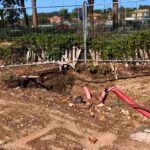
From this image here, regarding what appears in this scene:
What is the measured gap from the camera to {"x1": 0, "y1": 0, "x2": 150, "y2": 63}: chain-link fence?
13.7 m

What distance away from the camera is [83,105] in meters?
9.88

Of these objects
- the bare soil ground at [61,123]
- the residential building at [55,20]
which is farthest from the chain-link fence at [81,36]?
the bare soil ground at [61,123]

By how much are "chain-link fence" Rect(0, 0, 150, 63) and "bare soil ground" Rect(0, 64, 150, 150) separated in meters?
2.84

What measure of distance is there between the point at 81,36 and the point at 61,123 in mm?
5864

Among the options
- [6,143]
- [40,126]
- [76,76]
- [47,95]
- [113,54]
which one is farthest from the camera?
[113,54]

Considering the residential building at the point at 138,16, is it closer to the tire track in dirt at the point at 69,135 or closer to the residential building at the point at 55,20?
the residential building at the point at 55,20

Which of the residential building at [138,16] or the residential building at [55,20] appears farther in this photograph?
the residential building at [55,20]

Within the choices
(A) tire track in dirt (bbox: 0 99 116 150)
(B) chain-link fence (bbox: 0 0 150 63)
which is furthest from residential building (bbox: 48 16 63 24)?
(A) tire track in dirt (bbox: 0 99 116 150)

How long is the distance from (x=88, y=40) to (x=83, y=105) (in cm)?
452

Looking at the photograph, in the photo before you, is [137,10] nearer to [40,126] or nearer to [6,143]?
[40,126]

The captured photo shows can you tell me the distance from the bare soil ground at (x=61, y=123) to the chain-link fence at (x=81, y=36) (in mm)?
2838

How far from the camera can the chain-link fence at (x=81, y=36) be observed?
13.7m

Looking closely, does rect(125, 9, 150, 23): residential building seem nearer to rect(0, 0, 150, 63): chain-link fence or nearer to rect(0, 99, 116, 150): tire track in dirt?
rect(0, 0, 150, 63): chain-link fence

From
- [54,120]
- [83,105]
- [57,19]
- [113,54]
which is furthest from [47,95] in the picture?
[57,19]
